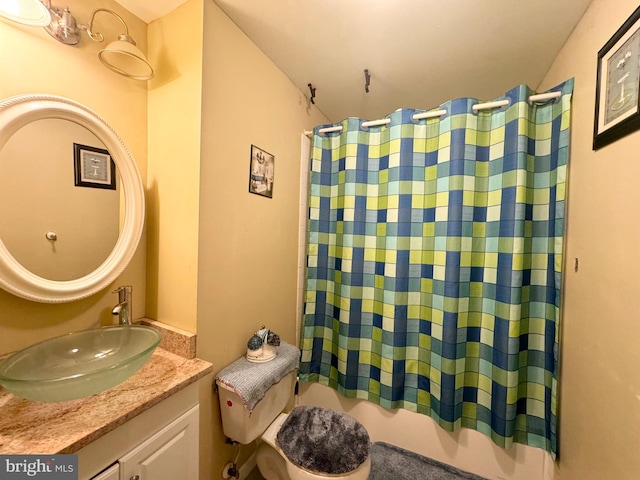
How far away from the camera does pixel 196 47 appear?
983mm

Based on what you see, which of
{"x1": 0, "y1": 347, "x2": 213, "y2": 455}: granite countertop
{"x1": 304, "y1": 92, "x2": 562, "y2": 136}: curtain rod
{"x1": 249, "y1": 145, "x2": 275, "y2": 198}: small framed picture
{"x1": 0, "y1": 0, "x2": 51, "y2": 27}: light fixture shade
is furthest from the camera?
{"x1": 249, "y1": 145, "x2": 275, "y2": 198}: small framed picture

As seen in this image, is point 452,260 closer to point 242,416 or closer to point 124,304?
point 242,416

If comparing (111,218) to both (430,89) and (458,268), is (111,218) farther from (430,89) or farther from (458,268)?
(430,89)

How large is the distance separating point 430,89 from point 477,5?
571 millimetres

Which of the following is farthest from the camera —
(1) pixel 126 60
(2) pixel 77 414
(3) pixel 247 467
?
(3) pixel 247 467

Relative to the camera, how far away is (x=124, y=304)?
99 cm

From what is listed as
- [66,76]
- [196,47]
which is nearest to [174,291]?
[66,76]

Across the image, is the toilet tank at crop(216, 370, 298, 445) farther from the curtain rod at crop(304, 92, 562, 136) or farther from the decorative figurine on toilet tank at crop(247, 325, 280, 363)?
the curtain rod at crop(304, 92, 562, 136)

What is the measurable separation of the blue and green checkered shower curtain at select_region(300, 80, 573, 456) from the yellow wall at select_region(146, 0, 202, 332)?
794mm

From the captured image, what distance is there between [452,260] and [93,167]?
1.61 meters

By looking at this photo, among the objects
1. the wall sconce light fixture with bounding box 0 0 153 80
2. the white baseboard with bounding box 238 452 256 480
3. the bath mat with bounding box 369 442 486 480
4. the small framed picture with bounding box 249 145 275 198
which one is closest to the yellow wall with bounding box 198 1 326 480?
the small framed picture with bounding box 249 145 275 198

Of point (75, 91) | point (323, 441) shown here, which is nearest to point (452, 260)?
point (323, 441)

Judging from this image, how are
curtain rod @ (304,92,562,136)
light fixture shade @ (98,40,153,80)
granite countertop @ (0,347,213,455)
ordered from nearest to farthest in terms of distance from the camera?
1. granite countertop @ (0,347,213,455)
2. light fixture shade @ (98,40,153,80)
3. curtain rod @ (304,92,562,136)

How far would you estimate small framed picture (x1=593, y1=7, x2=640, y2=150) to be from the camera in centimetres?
72
